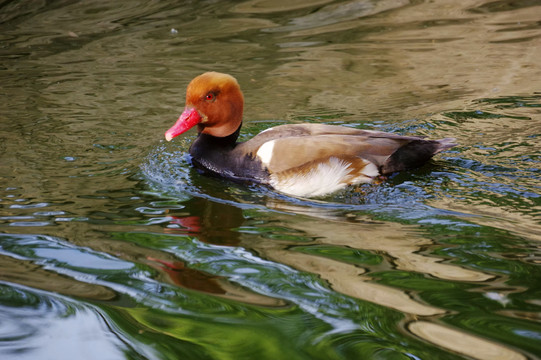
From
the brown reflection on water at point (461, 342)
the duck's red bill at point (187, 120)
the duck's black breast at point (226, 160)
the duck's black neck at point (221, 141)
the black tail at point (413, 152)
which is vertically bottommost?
the brown reflection on water at point (461, 342)

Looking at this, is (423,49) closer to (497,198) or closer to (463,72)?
(463,72)

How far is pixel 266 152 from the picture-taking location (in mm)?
5059

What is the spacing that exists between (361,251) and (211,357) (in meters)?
1.34

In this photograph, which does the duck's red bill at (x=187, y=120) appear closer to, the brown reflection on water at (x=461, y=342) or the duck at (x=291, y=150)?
the duck at (x=291, y=150)

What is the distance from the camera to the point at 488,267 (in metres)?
3.29

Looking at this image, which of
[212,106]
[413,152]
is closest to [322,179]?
[413,152]

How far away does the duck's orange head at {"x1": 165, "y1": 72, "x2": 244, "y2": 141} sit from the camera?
5270mm

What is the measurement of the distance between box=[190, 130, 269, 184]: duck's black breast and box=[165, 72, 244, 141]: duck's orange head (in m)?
0.07

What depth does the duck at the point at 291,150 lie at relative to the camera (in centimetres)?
494

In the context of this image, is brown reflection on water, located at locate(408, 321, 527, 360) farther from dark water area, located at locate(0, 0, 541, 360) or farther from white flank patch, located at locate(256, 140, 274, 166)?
white flank patch, located at locate(256, 140, 274, 166)

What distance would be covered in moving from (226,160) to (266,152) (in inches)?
14.4

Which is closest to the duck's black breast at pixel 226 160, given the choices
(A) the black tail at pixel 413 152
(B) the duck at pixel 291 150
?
(B) the duck at pixel 291 150

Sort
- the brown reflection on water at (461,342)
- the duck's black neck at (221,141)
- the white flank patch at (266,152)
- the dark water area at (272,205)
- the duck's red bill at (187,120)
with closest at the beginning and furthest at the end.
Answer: the brown reflection on water at (461,342) < the dark water area at (272,205) < the white flank patch at (266,152) < the duck's red bill at (187,120) < the duck's black neck at (221,141)

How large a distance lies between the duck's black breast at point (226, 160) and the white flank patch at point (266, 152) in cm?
3
